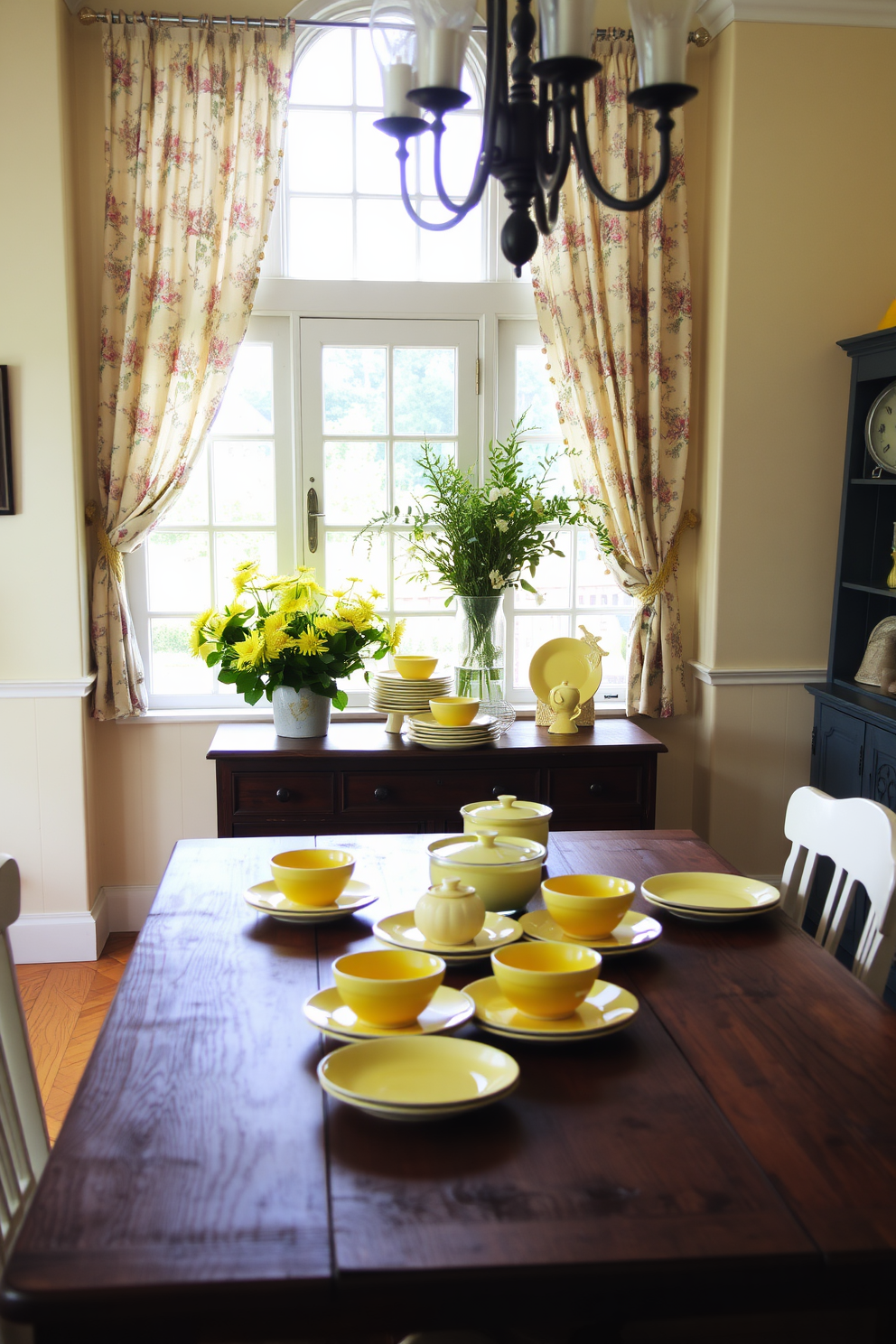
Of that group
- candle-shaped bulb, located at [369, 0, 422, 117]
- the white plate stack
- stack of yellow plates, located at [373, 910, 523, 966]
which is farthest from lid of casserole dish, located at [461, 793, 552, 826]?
the white plate stack

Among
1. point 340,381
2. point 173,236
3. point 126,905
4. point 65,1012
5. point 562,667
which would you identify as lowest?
point 65,1012

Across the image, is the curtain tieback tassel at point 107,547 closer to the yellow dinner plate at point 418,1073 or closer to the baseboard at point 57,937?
the baseboard at point 57,937

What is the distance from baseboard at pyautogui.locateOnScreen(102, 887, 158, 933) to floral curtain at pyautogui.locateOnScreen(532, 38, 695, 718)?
72.6 inches

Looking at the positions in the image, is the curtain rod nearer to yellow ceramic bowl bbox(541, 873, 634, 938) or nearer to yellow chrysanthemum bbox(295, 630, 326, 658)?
yellow chrysanthemum bbox(295, 630, 326, 658)

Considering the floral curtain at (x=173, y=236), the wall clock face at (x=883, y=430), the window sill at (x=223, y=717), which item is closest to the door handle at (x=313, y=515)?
the floral curtain at (x=173, y=236)

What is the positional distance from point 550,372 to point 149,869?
2.22m

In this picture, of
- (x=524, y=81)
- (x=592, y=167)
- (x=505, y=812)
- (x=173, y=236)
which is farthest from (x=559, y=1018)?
(x=173, y=236)

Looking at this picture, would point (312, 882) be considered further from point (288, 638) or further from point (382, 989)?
point (288, 638)

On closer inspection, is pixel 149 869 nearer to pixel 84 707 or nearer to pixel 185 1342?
pixel 84 707

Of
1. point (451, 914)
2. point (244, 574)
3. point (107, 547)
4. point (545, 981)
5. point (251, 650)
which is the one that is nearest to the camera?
point (545, 981)

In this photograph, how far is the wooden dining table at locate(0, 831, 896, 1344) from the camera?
41.0 inches

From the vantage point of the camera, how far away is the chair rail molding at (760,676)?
3902mm

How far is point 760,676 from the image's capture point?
12.9 ft

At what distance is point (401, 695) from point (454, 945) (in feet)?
6.30
